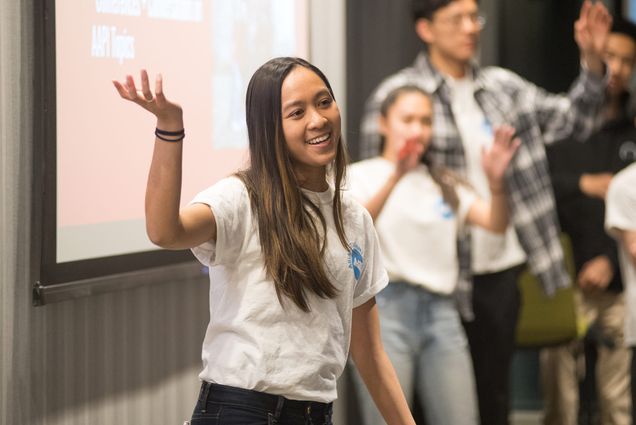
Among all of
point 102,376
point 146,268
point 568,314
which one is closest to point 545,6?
point 568,314

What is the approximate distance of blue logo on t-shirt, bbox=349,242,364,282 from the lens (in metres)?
1.87

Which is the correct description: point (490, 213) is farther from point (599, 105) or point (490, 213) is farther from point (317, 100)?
point (317, 100)

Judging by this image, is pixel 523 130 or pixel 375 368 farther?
pixel 523 130

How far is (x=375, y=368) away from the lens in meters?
2.01

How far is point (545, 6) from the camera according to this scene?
4.31 meters

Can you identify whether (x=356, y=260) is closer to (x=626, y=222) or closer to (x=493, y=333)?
(x=626, y=222)

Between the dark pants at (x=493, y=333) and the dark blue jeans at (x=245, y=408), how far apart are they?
2154 mm

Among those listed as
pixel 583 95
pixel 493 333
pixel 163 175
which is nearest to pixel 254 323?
pixel 163 175

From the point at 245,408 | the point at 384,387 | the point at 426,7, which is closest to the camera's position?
the point at 245,408

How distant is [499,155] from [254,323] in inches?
83.5

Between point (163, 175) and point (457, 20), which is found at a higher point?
point (457, 20)

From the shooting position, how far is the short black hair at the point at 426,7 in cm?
377

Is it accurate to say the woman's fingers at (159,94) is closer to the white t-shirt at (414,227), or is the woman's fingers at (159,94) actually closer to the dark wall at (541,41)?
the white t-shirt at (414,227)

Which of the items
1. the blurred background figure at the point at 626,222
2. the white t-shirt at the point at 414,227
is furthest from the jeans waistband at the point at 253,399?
the white t-shirt at the point at 414,227
